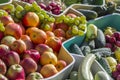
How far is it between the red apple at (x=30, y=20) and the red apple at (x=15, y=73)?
1.72 feet

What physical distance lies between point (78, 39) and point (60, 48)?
323 mm

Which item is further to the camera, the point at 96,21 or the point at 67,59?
the point at 96,21

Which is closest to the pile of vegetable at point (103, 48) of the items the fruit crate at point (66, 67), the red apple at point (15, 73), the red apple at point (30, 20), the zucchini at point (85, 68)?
the zucchini at point (85, 68)

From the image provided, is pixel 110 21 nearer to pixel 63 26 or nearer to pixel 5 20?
pixel 63 26

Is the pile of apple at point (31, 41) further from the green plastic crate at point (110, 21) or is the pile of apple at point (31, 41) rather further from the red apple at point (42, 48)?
the green plastic crate at point (110, 21)

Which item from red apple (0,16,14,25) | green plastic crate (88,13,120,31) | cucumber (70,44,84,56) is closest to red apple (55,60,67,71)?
cucumber (70,44,84,56)

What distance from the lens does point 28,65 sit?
82.4 inches

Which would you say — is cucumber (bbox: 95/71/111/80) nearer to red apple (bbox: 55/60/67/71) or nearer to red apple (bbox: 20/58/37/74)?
red apple (bbox: 55/60/67/71)

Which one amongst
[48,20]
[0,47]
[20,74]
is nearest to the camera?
[20,74]

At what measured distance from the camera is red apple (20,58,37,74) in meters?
2.09

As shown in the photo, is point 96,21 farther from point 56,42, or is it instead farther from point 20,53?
point 20,53

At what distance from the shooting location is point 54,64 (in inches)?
87.4

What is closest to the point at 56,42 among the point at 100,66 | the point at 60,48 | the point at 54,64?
the point at 60,48

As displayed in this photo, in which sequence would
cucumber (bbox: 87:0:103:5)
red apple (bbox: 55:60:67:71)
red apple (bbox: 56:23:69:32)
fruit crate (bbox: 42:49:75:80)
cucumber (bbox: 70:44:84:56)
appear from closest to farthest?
fruit crate (bbox: 42:49:75:80), red apple (bbox: 55:60:67:71), cucumber (bbox: 70:44:84:56), red apple (bbox: 56:23:69:32), cucumber (bbox: 87:0:103:5)
